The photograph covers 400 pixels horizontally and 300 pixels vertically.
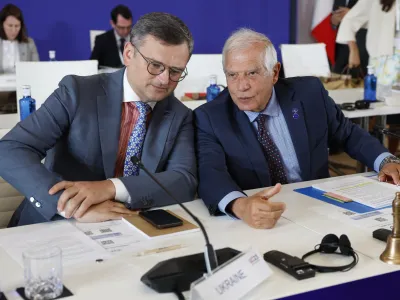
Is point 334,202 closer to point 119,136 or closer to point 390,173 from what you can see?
point 390,173

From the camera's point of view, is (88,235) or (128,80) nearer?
(88,235)

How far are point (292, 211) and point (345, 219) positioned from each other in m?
0.17

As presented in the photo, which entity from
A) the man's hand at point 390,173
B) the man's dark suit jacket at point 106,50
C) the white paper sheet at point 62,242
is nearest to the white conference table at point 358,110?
the man's hand at point 390,173

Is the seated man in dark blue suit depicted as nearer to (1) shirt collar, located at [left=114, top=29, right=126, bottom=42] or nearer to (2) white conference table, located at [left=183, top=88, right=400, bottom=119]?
(2) white conference table, located at [left=183, top=88, right=400, bottom=119]

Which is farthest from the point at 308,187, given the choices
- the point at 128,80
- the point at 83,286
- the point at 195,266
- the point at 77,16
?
the point at 77,16

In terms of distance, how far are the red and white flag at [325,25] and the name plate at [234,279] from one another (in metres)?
6.63

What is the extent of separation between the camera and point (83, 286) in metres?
1.36

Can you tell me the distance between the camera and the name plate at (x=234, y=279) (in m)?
1.23

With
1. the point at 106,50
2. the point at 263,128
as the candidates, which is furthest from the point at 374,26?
the point at 263,128

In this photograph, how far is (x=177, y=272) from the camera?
136 cm

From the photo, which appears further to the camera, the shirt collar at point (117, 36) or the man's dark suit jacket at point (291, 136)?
the shirt collar at point (117, 36)

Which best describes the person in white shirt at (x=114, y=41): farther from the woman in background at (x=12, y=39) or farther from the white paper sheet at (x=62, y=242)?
the white paper sheet at (x=62, y=242)

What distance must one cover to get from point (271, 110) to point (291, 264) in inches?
43.3

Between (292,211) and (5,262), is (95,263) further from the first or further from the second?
(292,211)
